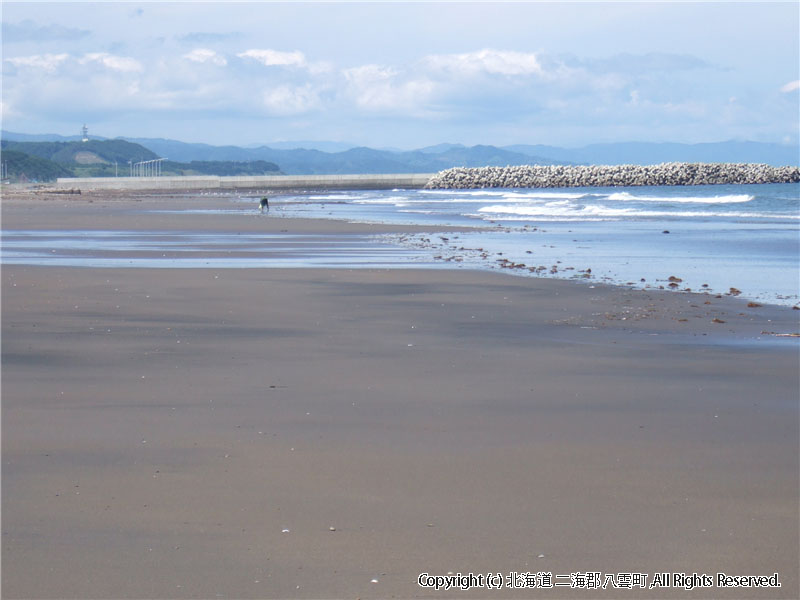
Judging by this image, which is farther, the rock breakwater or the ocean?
the rock breakwater

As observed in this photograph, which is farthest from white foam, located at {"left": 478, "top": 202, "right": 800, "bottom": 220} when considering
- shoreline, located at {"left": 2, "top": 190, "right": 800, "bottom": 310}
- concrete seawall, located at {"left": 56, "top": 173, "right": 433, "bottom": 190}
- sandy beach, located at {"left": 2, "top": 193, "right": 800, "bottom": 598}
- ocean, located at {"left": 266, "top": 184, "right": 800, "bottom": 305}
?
concrete seawall, located at {"left": 56, "top": 173, "right": 433, "bottom": 190}

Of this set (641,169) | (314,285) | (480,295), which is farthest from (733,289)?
(641,169)

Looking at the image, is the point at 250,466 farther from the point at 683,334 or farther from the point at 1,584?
the point at 683,334

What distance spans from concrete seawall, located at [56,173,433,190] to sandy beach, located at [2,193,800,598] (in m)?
84.7

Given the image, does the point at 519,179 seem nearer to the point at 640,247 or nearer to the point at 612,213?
the point at 612,213

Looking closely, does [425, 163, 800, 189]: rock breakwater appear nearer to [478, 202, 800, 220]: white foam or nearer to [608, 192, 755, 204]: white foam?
[608, 192, 755, 204]: white foam

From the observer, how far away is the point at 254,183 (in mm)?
96562

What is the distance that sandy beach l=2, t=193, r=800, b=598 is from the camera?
410 centimetres

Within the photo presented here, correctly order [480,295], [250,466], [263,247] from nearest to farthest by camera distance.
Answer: [250,466]
[480,295]
[263,247]

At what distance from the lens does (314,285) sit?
1377 cm

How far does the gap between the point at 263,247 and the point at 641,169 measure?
71.4m

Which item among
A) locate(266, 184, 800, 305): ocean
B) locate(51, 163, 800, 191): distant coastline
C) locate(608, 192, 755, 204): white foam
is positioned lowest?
locate(266, 184, 800, 305): ocean

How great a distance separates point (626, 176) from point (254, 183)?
3571cm

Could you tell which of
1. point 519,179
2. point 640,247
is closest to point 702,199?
point 640,247
